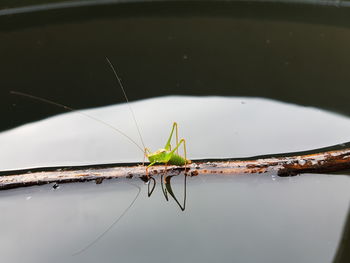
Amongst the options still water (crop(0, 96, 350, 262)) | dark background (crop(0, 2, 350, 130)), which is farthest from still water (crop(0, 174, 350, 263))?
dark background (crop(0, 2, 350, 130))

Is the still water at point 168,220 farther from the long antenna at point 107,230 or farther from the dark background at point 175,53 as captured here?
the dark background at point 175,53

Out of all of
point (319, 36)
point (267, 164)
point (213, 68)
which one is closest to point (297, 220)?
point (267, 164)

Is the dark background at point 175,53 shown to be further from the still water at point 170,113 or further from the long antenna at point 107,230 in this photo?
the long antenna at point 107,230

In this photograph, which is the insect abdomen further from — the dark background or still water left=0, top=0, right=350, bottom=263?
the dark background

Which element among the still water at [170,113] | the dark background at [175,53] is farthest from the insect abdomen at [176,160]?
the dark background at [175,53]

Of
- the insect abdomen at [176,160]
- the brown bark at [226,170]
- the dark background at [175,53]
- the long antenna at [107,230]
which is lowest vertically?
the long antenna at [107,230]

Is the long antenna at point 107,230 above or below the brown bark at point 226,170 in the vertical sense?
below

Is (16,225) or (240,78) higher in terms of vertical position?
(240,78)

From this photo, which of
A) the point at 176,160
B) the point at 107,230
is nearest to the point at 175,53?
the point at 176,160

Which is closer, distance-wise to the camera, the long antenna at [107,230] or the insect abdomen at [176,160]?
the long antenna at [107,230]

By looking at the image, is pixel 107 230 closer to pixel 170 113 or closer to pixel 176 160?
pixel 176 160

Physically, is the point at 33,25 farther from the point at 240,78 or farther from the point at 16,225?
the point at 16,225
